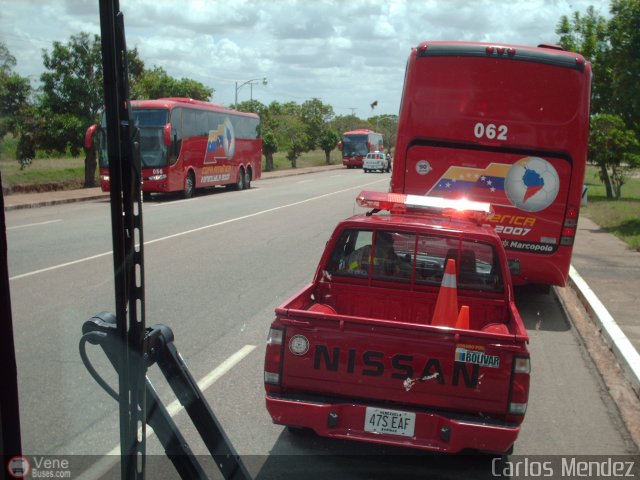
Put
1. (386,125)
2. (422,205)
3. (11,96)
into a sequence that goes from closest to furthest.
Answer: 1. (11,96)
2. (422,205)
3. (386,125)

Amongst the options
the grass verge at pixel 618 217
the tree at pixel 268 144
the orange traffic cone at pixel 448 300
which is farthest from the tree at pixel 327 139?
the orange traffic cone at pixel 448 300

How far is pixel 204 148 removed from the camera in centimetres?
3025

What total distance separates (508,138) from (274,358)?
21.3 ft

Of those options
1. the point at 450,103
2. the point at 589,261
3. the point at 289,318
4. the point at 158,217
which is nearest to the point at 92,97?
the point at 289,318

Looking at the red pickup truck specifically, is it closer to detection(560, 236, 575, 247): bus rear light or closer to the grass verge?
detection(560, 236, 575, 247): bus rear light

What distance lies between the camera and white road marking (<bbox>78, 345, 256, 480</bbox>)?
3.46 metres

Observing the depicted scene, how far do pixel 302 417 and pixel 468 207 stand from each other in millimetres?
3177

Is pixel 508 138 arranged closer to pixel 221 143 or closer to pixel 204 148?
pixel 204 148

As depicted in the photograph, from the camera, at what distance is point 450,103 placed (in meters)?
10.3

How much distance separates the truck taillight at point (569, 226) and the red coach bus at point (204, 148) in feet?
40.7

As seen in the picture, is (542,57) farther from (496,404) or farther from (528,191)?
(496,404)

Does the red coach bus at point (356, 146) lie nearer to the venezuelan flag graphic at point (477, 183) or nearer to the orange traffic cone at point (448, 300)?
the venezuelan flag graphic at point (477, 183)

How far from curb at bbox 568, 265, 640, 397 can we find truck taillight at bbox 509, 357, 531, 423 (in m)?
2.64

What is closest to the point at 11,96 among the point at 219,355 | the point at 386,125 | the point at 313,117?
the point at 219,355
